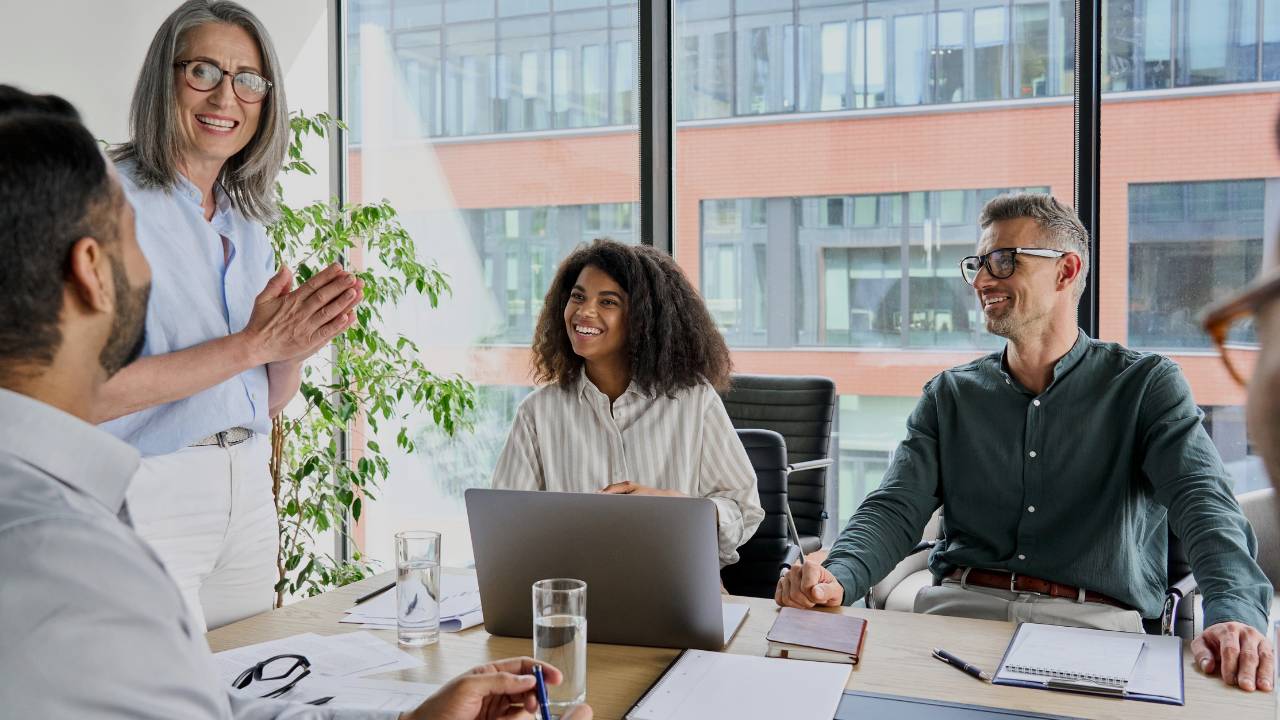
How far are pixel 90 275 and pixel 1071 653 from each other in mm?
1364

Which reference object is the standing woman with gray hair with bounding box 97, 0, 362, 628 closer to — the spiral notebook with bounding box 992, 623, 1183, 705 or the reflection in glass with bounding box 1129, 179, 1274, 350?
the spiral notebook with bounding box 992, 623, 1183, 705

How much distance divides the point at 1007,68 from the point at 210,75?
2.67m

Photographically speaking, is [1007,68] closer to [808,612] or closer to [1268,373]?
[808,612]

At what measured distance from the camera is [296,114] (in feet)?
12.7

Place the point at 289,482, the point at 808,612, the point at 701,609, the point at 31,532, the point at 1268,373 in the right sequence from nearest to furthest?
the point at 1268,373 < the point at 31,532 < the point at 701,609 < the point at 808,612 < the point at 289,482

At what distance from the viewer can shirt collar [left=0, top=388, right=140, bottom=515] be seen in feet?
2.59

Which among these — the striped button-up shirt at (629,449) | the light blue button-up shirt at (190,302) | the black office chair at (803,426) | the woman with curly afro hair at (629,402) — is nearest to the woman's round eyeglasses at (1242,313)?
the light blue button-up shirt at (190,302)

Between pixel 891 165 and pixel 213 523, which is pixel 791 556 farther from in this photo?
pixel 891 165

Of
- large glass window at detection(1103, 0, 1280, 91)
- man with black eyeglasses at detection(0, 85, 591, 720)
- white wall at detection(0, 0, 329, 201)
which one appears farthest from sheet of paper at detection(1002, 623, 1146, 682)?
white wall at detection(0, 0, 329, 201)

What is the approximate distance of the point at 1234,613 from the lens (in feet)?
5.57

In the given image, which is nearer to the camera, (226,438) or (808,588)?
(808,588)

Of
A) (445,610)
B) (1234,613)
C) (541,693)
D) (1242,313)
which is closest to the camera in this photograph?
(1242,313)

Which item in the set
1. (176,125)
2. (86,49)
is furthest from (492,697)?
(86,49)

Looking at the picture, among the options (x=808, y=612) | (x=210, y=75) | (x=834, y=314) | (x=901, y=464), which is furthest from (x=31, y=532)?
(x=834, y=314)
